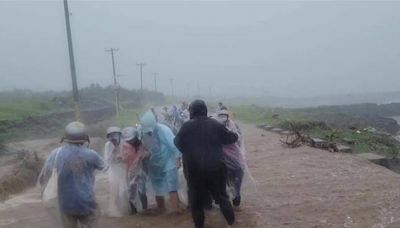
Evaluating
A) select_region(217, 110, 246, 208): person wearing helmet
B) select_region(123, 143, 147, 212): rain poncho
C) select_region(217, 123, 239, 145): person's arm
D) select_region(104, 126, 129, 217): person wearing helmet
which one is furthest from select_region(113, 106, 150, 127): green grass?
select_region(217, 123, 239, 145): person's arm

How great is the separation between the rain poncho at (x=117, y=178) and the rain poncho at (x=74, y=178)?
2.11m

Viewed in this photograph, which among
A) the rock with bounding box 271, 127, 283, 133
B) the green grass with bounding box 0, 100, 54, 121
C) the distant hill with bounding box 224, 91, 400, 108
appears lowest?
the distant hill with bounding box 224, 91, 400, 108

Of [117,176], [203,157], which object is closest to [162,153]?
[117,176]

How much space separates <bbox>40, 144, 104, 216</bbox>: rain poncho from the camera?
6.34 metres

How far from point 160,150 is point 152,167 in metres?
0.33

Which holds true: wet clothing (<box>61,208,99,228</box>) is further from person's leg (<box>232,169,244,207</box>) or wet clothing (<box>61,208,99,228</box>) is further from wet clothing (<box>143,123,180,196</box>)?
person's leg (<box>232,169,244,207</box>)

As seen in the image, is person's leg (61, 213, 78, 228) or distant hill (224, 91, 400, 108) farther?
distant hill (224, 91, 400, 108)

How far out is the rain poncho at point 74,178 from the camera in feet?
20.8

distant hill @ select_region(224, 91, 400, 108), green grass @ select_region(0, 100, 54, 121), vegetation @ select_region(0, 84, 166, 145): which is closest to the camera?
vegetation @ select_region(0, 84, 166, 145)

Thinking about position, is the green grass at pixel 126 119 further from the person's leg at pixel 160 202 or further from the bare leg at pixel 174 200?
the bare leg at pixel 174 200

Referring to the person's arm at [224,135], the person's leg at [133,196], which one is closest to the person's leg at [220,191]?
the person's arm at [224,135]

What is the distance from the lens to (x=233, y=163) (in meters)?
8.24

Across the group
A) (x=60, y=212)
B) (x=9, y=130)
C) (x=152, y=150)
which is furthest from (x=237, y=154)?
(x=9, y=130)

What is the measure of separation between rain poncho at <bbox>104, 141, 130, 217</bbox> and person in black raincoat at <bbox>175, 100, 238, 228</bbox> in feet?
5.84
